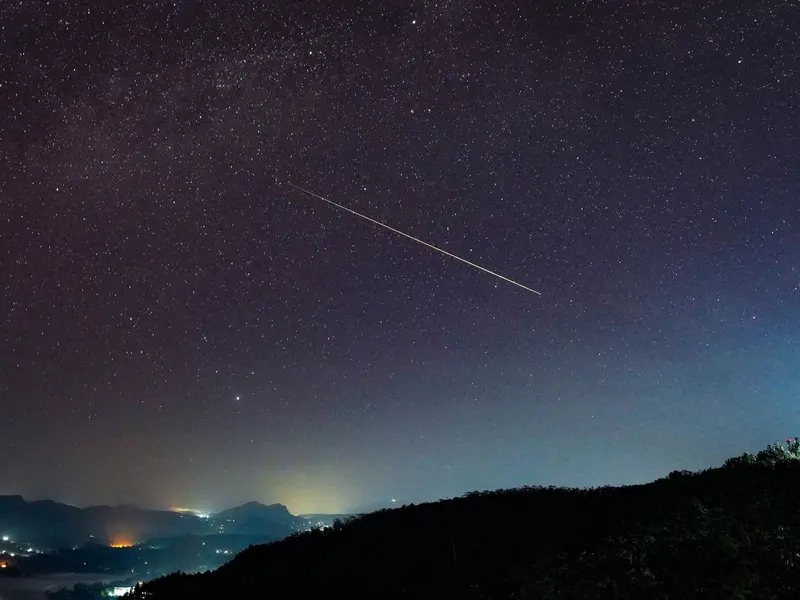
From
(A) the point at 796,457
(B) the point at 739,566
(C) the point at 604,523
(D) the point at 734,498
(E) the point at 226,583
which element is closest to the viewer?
(B) the point at 739,566

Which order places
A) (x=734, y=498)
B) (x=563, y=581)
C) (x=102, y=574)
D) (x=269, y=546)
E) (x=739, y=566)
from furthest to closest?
(x=102, y=574)
(x=269, y=546)
(x=734, y=498)
(x=563, y=581)
(x=739, y=566)

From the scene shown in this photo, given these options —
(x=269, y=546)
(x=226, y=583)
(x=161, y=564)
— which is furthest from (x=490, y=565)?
(x=161, y=564)

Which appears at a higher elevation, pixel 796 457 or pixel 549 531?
pixel 796 457

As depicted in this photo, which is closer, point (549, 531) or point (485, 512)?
point (549, 531)

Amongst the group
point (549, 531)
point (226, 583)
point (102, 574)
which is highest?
point (549, 531)

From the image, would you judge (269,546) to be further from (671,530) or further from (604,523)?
(671,530)

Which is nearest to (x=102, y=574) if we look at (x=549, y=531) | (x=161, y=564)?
(x=161, y=564)
